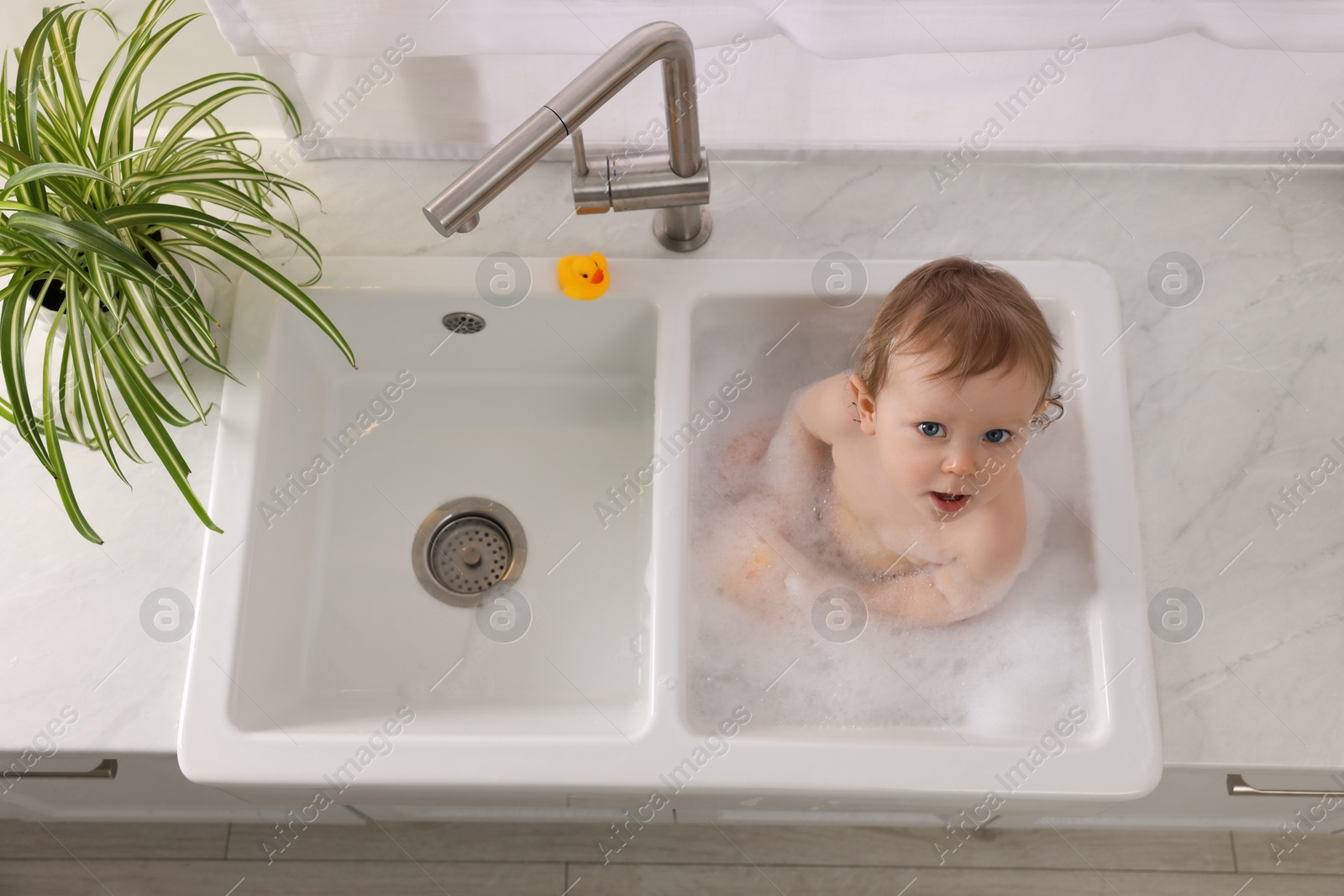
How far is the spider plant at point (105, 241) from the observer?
0.77 meters

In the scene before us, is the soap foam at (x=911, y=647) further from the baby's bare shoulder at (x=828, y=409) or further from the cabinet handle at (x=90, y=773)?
the cabinet handle at (x=90, y=773)

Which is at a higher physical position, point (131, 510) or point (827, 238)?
point (827, 238)

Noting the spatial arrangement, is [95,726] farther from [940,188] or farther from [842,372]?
[940,188]

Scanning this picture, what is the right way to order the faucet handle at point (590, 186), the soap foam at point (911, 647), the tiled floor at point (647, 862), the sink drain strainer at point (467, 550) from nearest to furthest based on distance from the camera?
the faucet handle at point (590, 186), the soap foam at point (911, 647), the sink drain strainer at point (467, 550), the tiled floor at point (647, 862)

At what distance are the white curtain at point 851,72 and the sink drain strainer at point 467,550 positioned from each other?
42 cm

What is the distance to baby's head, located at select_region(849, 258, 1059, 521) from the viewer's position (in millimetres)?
839

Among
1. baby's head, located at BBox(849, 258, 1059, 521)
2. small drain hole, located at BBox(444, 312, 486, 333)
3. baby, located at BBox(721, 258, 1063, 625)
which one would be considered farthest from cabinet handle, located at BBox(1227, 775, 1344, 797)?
small drain hole, located at BBox(444, 312, 486, 333)

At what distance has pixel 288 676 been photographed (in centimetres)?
97

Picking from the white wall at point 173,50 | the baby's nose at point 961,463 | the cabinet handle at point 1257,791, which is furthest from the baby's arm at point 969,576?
the white wall at point 173,50

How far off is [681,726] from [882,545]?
35 cm

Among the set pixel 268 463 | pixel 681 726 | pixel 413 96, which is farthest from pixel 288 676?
pixel 413 96

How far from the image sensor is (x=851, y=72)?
1.00m

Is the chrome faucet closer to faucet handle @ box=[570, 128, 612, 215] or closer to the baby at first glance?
faucet handle @ box=[570, 128, 612, 215]

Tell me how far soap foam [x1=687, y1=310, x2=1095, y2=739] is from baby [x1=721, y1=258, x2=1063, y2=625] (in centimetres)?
1
